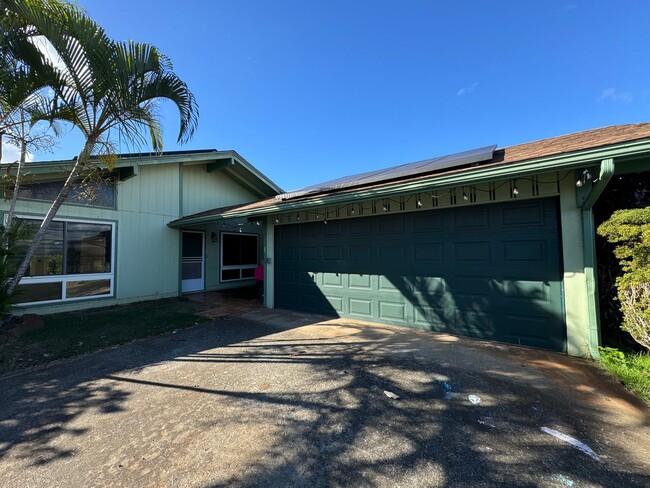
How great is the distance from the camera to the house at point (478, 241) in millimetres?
3930

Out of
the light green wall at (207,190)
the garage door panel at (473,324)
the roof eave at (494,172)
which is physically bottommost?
the garage door panel at (473,324)

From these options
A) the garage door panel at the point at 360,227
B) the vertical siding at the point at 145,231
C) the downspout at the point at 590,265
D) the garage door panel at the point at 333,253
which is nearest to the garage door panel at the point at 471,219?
the downspout at the point at 590,265

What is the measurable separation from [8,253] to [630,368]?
32.1ft

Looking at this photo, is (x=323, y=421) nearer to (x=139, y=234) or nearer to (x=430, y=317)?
(x=430, y=317)

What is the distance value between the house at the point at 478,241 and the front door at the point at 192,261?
4.46 metres

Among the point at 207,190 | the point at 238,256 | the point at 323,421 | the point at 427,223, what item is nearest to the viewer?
the point at 323,421

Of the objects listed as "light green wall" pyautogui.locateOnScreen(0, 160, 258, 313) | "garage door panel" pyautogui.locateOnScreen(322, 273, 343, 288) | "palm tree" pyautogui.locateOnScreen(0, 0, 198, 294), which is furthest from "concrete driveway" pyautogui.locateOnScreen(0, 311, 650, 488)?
"light green wall" pyautogui.locateOnScreen(0, 160, 258, 313)

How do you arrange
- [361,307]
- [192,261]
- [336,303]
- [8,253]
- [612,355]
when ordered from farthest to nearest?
[192,261] → [336,303] → [361,307] → [8,253] → [612,355]

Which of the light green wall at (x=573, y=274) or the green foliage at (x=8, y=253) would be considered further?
the green foliage at (x=8, y=253)

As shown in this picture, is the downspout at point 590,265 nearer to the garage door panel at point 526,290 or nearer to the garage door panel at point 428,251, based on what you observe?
the garage door panel at point 526,290

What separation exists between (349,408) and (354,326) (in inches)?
118

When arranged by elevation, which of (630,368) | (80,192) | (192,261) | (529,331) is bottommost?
(630,368)

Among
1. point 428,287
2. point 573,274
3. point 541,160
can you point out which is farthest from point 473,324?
point 541,160

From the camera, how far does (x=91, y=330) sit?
18.1 feet
